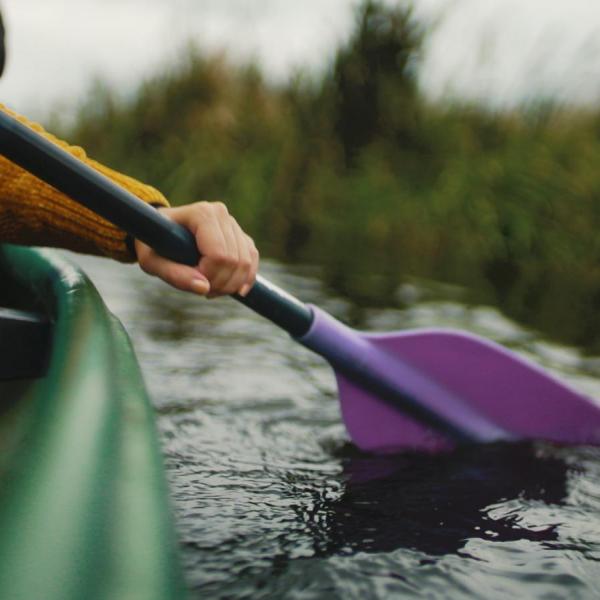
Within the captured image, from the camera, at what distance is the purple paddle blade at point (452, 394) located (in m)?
1.70

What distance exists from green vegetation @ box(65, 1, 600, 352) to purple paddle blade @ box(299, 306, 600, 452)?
193 centimetres

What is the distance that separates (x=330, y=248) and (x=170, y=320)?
2.46 metres

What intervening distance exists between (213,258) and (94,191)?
0.60 feet

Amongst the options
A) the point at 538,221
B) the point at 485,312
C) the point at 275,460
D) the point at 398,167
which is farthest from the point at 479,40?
the point at 275,460

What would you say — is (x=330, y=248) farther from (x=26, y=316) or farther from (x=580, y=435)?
(x=26, y=316)

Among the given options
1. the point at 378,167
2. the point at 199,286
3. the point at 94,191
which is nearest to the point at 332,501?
the point at 199,286

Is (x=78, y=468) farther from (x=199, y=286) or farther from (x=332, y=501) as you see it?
(x=332, y=501)

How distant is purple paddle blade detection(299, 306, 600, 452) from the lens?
1.70 m

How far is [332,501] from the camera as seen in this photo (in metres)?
1.31

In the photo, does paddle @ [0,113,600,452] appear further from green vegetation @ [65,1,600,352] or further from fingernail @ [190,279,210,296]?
green vegetation @ [65,1,600,352]

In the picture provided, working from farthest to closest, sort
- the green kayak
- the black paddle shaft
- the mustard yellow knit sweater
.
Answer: the mustard yellow knit sweater → the black paddle shaft → the green kayak

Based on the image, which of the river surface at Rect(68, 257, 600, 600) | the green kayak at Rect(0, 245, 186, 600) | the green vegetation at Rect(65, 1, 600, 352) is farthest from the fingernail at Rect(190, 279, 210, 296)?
the green vegetation at Rect(65, 1, 600, 352)

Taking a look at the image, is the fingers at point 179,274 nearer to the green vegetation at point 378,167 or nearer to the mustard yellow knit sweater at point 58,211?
the mustard yellow knit sweater at point 58,211

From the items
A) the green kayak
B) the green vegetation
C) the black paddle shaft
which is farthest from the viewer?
the green vegetation
